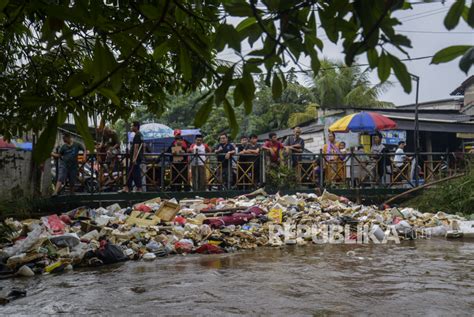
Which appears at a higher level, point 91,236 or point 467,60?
point 467,60

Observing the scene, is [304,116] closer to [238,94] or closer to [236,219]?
[236,219]

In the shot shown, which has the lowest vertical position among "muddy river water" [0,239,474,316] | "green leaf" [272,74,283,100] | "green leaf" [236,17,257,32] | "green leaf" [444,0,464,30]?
"muddy river water" [0,239,474,316]

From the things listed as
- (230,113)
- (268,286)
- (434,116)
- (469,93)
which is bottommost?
(268,286)

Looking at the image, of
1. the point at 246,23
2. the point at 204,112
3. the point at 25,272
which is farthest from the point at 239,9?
the point at 25,272

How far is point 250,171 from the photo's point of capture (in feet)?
41.9

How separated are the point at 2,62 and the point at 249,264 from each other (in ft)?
13.0

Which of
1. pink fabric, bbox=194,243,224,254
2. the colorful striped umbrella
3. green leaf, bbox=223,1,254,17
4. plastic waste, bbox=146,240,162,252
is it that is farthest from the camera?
the colorful striped umbrella

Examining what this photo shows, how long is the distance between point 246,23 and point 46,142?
2.45 ft

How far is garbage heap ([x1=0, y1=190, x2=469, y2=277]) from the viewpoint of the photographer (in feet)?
23.9

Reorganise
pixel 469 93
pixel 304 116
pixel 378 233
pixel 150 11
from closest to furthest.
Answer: pixel 150 11 → pixel 378 233 → pixel 469 93 → pixel 304 116

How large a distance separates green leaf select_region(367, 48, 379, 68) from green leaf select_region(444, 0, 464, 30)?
0.22m

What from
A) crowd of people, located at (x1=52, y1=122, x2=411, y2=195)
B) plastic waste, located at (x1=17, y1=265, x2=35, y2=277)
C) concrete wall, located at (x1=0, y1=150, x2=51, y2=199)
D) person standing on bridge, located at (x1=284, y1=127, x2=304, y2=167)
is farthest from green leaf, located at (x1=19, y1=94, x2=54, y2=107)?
person standing on bridge, located at (x1=284, y1=127, x2=304, y2=167)

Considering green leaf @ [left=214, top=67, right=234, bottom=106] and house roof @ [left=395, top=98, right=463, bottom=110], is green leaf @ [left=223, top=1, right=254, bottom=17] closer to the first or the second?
green leaf @ [left=214, top=67, right=234, bottom=106]

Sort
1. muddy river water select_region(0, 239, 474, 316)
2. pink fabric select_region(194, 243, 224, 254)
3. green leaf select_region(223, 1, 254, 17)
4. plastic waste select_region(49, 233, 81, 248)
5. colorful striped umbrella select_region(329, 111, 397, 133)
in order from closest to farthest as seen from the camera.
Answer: green leaf select_region(223, 1, 254, 17)
muddy river water select_region(0, 239, 474, 316)
plastic waste select_region(49, 233, 81, 248)
pink fabric select_region(194, 243, 224, 254)
colorful striped umbrella select_region(329, 111, 397, 133)
